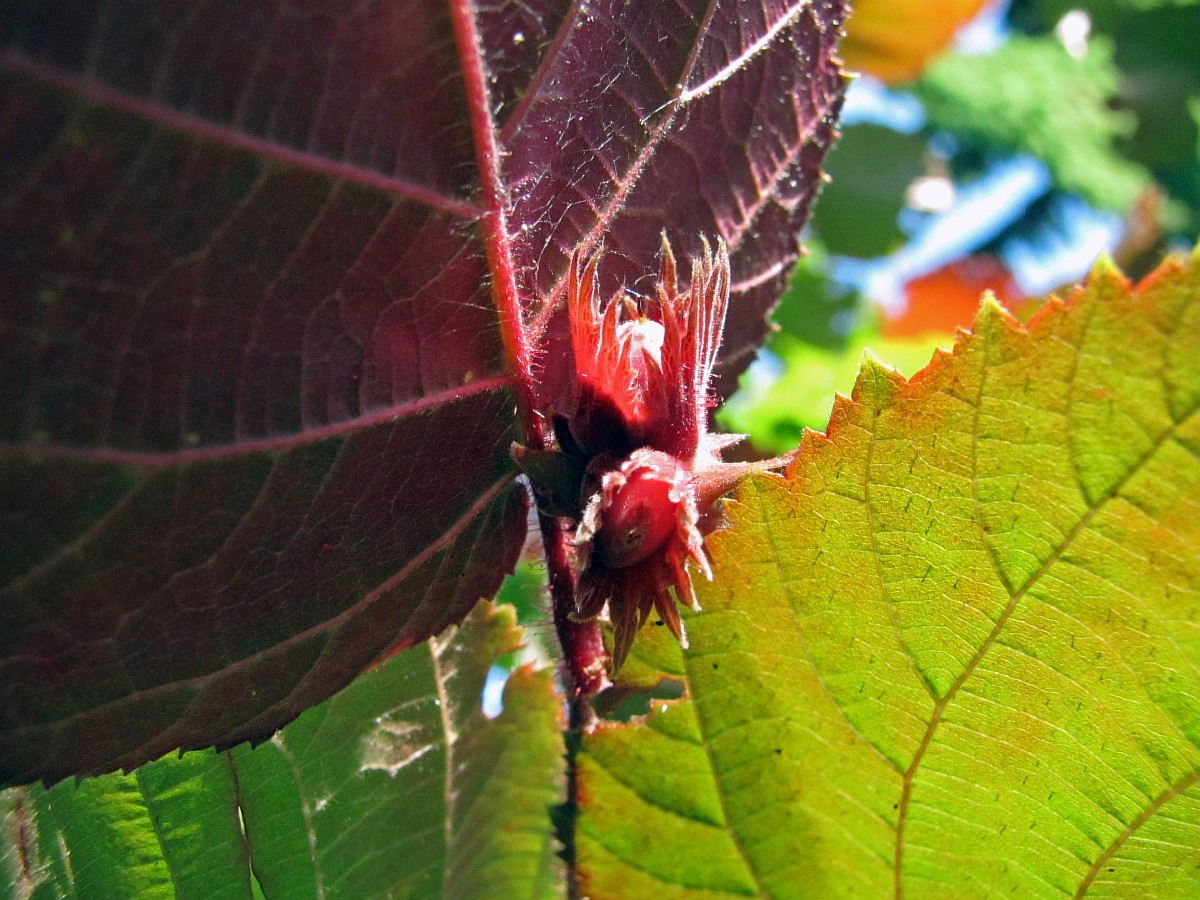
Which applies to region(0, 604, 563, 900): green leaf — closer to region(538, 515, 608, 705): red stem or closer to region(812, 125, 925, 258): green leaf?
region(538, 515, 608, 705): red stem

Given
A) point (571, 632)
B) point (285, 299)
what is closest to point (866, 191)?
point (571, 632)

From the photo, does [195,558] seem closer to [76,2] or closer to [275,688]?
[275,688]

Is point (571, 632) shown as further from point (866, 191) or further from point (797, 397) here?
point (866, 191)

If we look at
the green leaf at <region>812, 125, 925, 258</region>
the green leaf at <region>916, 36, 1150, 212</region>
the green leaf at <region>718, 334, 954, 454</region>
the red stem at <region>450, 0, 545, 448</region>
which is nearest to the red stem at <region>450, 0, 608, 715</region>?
the red stem at <region>450, 0, 545, 448</region>

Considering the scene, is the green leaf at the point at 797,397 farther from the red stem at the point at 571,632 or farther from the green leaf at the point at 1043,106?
the green leaf at the point at 1043,106

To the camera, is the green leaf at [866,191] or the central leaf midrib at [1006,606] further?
the green leaf at [866,191]

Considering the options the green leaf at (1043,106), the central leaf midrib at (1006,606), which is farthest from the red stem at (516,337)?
the green leaf at (1043,106)
